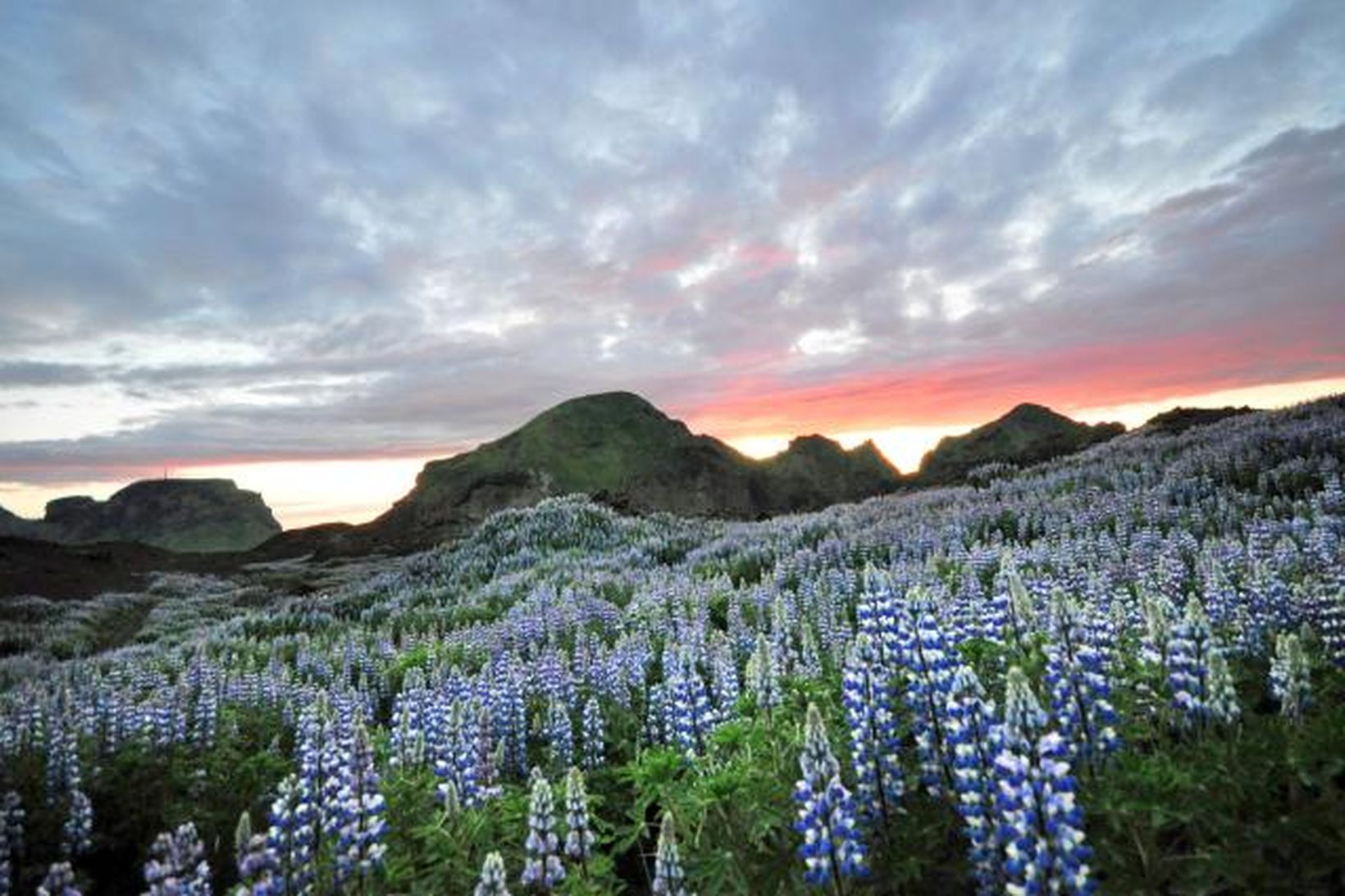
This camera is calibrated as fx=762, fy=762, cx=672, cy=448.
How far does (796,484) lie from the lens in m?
82.4

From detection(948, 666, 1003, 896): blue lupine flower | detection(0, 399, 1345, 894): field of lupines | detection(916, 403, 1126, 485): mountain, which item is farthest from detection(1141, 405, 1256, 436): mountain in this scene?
detection(948, 666, 1003, 896): blue lupine flower

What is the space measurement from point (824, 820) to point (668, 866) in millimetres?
1047

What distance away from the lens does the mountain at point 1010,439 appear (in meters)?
41.6

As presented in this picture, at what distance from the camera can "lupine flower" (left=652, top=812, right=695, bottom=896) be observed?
443 cm

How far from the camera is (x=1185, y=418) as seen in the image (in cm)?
3594

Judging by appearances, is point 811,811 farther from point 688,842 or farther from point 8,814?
point 8,814

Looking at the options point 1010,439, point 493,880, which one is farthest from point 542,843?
point 1010,439

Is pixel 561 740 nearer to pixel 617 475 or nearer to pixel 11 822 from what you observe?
pixel 11 822

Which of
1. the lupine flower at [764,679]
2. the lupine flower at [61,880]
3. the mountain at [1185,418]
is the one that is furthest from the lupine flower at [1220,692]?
the mountain at [1185,418]

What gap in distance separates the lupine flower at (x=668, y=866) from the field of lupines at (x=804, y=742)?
22 millimetres

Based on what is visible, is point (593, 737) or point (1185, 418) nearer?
point (593, 737)

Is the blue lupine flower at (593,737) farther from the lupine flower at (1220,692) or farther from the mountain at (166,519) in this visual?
the mountain at (166,519)

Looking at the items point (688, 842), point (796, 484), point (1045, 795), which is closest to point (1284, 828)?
point (1045, 795)

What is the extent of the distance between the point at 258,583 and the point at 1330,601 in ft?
164
